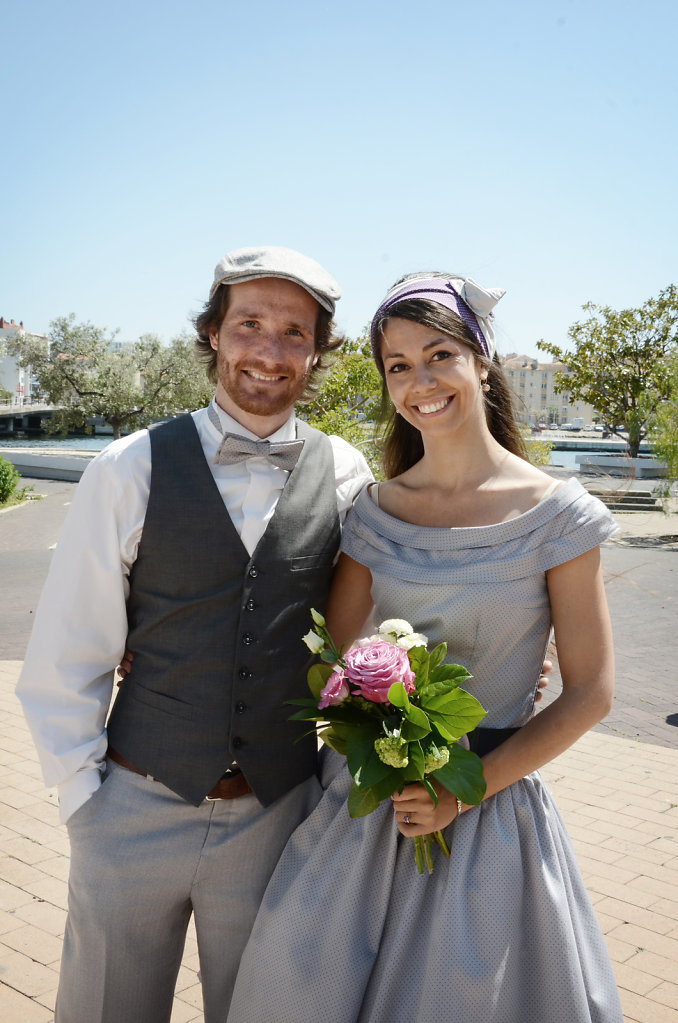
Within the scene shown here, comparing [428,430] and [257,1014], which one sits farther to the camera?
[428,430]

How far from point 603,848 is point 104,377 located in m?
35.6

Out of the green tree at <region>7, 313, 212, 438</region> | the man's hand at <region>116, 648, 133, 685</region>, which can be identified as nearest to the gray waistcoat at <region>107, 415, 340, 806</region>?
the man's hand at <region>116, 648, 133, 685</region>

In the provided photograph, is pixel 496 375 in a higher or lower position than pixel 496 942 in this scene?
higher

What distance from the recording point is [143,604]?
6.79 ft

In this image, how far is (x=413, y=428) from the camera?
2502mm

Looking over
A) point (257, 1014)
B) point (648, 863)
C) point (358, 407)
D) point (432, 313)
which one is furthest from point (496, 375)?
point (358, 407)

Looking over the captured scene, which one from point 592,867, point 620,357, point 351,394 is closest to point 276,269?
point 592,867

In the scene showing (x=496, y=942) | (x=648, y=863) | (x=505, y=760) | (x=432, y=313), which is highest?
(x=432, y=313)

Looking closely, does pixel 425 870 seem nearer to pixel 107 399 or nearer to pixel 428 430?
pixel 428 430

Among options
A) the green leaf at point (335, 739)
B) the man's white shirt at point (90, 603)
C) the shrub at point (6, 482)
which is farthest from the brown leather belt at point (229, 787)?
the shrub at point (6, 482)

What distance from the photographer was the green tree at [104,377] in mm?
37000

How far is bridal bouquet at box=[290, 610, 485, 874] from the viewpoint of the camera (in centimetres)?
167

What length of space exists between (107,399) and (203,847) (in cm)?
3695

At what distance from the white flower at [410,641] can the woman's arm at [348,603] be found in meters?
0.45
